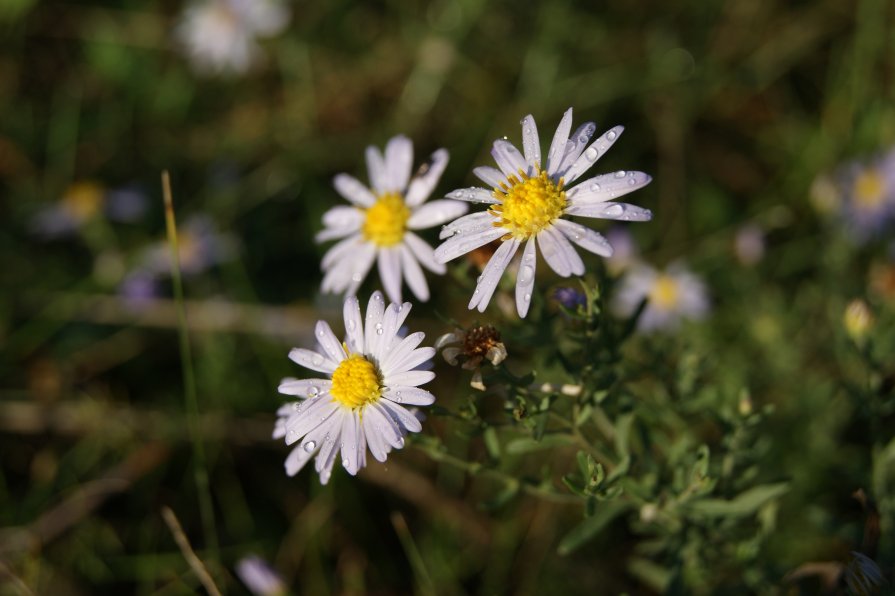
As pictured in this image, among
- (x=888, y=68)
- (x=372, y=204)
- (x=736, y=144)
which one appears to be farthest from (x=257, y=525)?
(x=888, y=68)

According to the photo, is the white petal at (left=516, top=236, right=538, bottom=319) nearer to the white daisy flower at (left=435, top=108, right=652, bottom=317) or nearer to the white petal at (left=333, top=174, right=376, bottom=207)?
the white daisy flower at (left=435, top=108, right=652, bottom=317)

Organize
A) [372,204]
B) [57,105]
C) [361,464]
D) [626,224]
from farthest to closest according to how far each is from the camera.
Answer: [57,105] < [626,224] < [372,204] < [361,464]

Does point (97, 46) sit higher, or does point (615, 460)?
point (97, 46)

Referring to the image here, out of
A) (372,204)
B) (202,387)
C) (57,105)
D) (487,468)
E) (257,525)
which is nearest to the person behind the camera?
(487,468)

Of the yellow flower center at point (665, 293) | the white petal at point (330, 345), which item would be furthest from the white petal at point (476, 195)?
the yellow flower center at point (665, 293)

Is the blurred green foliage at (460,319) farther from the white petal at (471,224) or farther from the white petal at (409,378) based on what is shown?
the white petal at (471,224)

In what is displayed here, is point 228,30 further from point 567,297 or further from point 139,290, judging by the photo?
point 567,297

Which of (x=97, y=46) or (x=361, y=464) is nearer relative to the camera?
(x=361, y=464)

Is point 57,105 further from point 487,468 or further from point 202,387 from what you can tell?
point 487,468

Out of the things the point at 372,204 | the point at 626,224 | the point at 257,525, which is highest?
the point at 626,224
